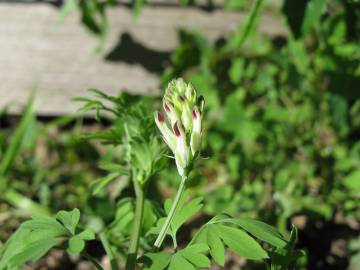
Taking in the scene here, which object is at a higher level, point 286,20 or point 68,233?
point 286,20

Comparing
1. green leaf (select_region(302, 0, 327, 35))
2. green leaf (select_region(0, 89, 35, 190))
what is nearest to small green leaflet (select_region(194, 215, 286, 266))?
green leaf (select_region(302, 0, 327, 35))

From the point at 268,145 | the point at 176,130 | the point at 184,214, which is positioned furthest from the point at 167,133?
the point at 268,145

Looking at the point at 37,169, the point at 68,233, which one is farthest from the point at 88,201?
the point at 68,233

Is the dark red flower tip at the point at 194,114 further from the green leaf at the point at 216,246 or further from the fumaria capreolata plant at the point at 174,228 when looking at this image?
the green leaf at the point at 216,246

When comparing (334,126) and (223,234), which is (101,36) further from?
(223,234)

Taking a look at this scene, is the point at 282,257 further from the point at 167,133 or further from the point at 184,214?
the point at 167,133

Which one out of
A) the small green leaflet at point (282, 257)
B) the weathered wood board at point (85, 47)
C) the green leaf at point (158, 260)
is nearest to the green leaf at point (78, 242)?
the green leaf at point (158, 260)
